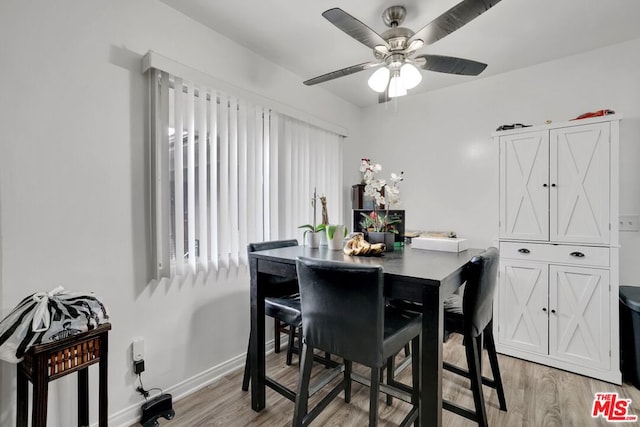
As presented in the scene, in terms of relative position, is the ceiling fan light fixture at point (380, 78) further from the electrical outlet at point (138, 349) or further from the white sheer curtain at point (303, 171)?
the electrical outlet at point (138, 349)

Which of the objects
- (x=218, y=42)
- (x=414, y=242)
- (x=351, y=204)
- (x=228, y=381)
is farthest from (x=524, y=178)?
(x=228, y=381)

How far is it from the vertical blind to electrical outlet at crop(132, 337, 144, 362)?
0.39 meters

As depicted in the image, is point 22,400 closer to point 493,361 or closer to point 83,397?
point 83,397

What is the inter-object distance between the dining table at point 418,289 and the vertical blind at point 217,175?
524 mm

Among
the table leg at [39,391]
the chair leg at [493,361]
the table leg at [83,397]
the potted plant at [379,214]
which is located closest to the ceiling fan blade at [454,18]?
the potted plant at [379,214]

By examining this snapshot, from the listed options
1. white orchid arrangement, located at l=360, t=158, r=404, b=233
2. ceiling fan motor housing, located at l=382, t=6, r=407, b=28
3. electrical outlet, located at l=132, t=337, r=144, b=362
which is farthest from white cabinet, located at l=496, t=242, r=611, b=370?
electrical outlet, located at l=132, t=337, r=144, b=362

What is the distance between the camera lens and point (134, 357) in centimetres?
175

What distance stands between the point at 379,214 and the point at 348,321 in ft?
2.92

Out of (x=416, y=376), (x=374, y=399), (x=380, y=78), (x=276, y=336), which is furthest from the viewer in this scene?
(x=276, y=336)

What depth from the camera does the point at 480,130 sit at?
3.02 m

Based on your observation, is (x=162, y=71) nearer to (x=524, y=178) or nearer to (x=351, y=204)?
(x=351, y=204)

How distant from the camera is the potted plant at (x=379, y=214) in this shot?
6.13ft

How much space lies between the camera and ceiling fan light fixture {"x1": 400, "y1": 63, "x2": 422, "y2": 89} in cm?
179

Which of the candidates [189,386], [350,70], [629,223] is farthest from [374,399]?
[629,223]
